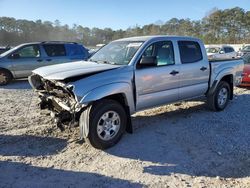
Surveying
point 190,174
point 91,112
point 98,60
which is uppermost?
point 98,60

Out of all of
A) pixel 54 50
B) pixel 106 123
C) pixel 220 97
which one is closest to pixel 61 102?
pixel 106 123

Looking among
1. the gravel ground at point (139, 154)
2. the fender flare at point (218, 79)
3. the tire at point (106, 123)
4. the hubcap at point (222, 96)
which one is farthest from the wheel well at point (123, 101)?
the hubcap at point (222, 96)

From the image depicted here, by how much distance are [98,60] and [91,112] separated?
1.75 meters

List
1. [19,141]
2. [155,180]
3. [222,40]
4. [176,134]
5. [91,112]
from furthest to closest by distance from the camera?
[222,40] < [176,134] < [19,141] < [91,112] < [155,180]

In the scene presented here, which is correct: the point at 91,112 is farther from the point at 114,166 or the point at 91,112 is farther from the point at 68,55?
the point at 68,55

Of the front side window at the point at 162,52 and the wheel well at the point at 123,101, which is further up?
the front side window at the point at 162,52

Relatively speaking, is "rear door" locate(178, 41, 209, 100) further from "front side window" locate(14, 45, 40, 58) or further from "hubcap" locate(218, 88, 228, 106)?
"front side window" locate(14, 45, 40, 58)

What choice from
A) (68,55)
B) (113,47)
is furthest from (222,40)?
(113,47)

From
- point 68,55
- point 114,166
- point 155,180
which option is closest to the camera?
point 155,180

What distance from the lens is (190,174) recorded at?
14.1 feet

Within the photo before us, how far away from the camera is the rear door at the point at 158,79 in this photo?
18.4 feet

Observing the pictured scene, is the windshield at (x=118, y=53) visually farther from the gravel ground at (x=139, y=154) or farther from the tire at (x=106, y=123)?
the gravel ground at (x=139, y=154)

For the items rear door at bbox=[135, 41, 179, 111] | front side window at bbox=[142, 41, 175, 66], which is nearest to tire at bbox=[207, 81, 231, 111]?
rear door at bbox=[135, 41, 179, 111]

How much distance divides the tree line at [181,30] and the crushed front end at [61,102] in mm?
54560
